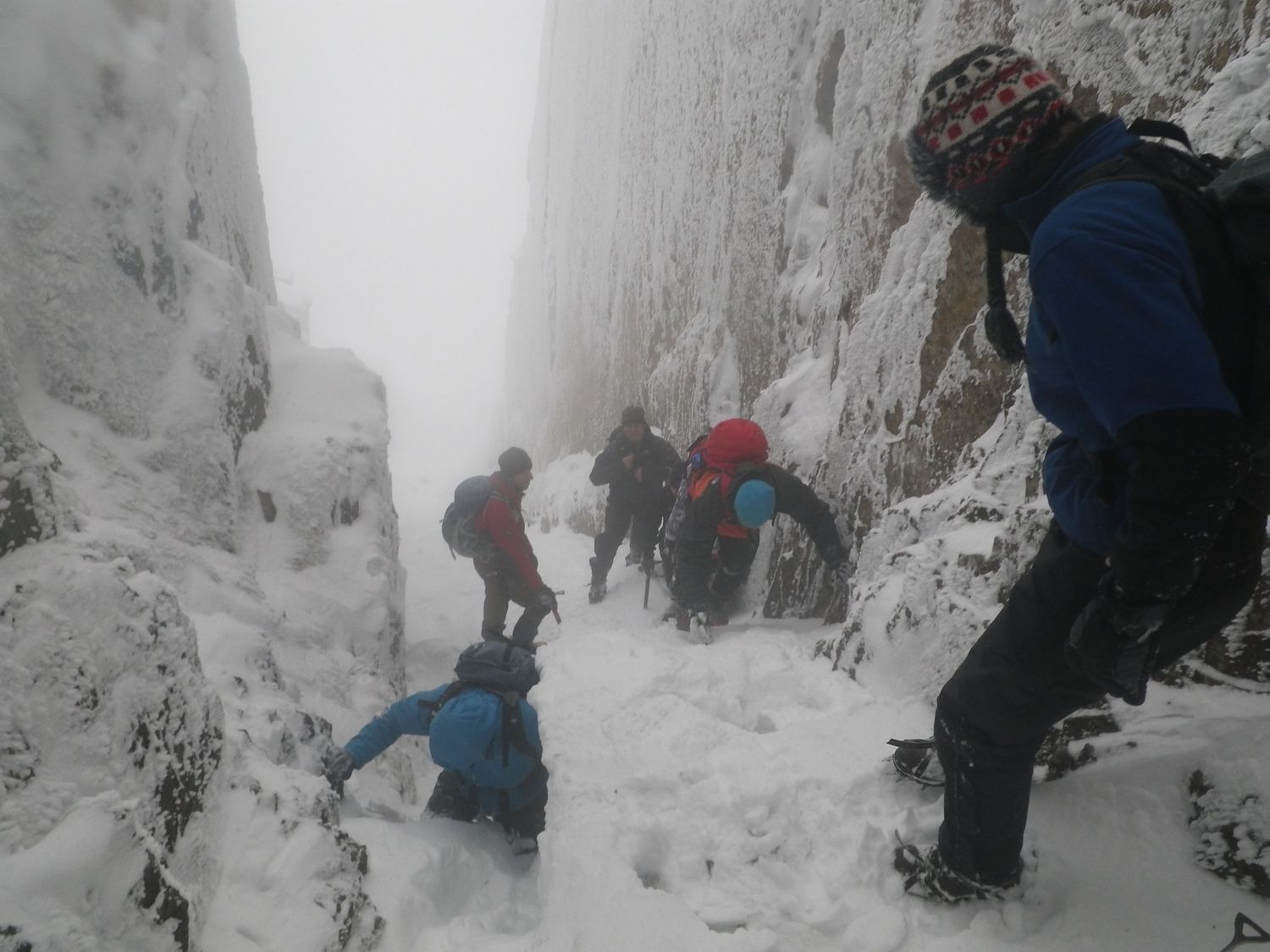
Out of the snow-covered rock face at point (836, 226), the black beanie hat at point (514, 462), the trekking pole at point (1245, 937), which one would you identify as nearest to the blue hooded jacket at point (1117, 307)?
the trekking pole at point (1245, 937)

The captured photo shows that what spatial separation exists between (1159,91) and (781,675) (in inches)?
119

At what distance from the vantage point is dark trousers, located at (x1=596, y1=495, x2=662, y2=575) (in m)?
6.75

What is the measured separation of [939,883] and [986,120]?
6.59 ft

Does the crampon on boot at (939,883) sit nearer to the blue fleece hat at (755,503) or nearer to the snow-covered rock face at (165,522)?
the snow-covered rock face at (165,522)

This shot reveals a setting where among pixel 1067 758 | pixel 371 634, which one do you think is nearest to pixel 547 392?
pixel 371 634

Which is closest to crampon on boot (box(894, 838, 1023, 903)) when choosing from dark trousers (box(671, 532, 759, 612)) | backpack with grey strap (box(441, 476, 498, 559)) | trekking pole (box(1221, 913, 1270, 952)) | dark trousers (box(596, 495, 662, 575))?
trekking pole (box(1221, 913, 1270, 952))

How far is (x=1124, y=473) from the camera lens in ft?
4.35

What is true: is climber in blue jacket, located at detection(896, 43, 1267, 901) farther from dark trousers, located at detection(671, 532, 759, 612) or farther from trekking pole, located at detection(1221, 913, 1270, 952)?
dark trousers, located at detection(671, 532, 759, 612)

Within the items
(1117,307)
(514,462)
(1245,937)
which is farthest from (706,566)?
Answer: (1117,307)

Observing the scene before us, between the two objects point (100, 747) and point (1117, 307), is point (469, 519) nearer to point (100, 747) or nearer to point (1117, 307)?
point (100, 747)

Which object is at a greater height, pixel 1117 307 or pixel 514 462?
pixel 1117 307

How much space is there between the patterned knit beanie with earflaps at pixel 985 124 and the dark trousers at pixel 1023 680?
0.58m

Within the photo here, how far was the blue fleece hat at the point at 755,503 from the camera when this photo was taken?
14.5ft

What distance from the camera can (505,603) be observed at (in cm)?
594
